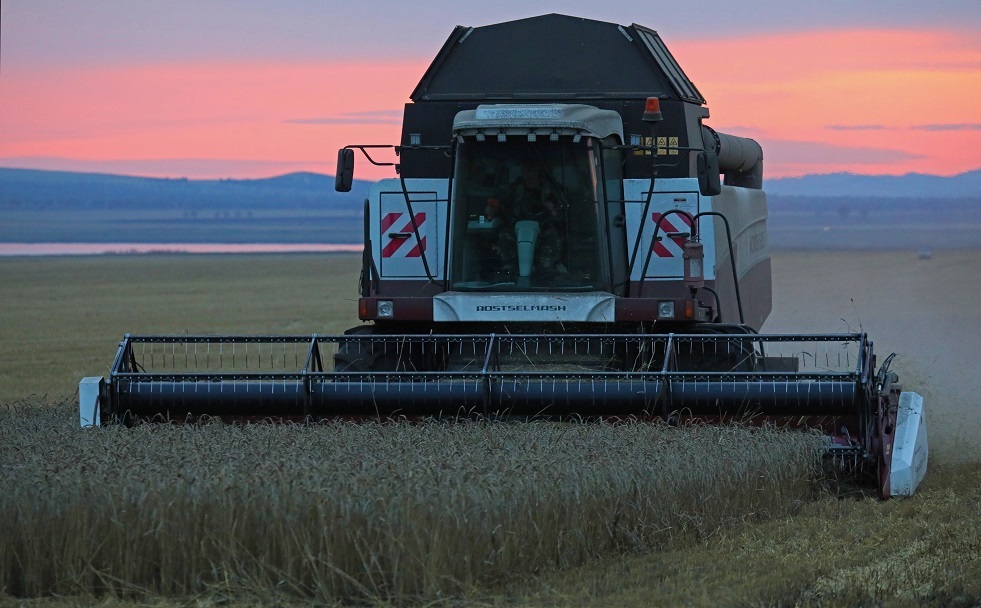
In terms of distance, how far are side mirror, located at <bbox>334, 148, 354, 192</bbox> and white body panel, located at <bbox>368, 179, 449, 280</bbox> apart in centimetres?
61

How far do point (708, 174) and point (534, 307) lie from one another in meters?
1.30

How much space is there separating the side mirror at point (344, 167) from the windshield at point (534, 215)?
664 mm

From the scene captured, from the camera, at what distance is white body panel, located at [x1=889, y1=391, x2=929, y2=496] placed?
7121 mm

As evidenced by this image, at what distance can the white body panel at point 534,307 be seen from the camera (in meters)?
8.50

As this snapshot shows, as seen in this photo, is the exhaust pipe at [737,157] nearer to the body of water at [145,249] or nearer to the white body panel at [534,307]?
the white body panel at [534,307]

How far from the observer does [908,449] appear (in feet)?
23.6

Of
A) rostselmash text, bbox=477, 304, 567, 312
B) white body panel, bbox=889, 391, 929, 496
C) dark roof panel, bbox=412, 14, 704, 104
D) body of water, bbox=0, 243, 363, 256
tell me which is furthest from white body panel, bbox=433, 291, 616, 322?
body of water, bbox=0, 243, 363, 256

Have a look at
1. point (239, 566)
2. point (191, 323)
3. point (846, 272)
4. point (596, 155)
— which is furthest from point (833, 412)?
point (846, 272)

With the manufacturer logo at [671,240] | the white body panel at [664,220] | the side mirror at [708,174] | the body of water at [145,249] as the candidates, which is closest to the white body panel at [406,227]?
the white body panel at [664,220]

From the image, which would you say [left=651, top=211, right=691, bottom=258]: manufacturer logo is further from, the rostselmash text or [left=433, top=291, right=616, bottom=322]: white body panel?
the rostselmash text

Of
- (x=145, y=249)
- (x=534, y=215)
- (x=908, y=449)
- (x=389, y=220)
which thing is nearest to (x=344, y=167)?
(x=389, y=220)

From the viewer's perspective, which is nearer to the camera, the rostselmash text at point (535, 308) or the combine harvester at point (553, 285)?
the combine harvester at point (553, 285)

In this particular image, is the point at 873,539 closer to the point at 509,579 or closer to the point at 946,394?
the point at 509,579

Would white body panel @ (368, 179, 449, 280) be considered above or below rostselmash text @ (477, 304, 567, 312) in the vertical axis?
above
